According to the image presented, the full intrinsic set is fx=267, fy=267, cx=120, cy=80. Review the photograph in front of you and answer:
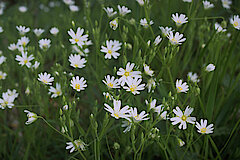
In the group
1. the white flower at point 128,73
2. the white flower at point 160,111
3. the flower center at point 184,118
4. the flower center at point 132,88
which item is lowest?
the flower center at point 184,118

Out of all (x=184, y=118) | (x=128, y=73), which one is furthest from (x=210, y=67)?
(x=128, y=73)

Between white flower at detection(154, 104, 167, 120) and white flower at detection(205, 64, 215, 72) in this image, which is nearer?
white flower at detection(154, 104, 167, 120)

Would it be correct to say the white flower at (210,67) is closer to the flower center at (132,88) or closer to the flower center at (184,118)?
the flower center at (184,118)

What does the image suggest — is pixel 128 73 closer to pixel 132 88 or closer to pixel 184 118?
pixel 132 88

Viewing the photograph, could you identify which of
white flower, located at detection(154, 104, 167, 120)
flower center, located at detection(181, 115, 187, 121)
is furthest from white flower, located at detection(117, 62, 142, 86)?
flower center, located at detection(181, 115, 187, 121)

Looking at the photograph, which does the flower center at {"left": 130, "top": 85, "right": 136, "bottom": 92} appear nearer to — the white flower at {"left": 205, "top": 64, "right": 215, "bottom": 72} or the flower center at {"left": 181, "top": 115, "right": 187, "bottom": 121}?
the flower center at {"left": 181, "top": 115, "right": 187, "bottom": 121}

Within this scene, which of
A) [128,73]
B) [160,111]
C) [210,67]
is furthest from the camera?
[210,67]

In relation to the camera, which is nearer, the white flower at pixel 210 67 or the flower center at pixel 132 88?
the flower center at pixel 132 88

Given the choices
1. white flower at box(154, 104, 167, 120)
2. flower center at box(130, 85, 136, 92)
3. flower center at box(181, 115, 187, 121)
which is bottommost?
flower center at box(181, 115, 187, 121)

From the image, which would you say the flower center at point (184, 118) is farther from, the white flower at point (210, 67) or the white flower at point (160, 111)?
the white flower at point (210, 67)

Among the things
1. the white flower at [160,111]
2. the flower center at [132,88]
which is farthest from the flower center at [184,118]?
the flower center at [132,88]

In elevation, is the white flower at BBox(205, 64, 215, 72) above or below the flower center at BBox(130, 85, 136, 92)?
above

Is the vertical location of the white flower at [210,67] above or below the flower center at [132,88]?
above
